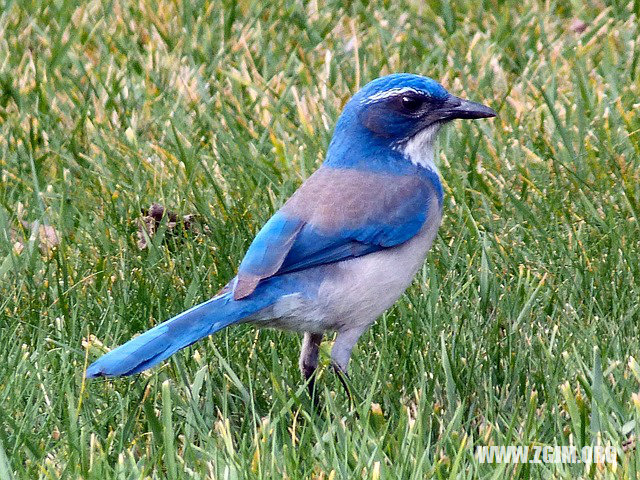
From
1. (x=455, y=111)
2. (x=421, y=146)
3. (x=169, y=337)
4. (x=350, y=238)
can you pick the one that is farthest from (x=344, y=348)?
(x=455, y=111)

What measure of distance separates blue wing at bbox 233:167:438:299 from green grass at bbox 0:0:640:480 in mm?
388

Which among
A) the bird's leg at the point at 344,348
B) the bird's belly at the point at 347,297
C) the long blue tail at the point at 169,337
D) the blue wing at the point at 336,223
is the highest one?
the blue wing at the point at 336,223

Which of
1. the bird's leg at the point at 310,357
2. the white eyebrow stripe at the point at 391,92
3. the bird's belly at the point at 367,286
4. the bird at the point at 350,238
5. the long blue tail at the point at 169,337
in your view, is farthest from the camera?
the white eyebrow stripe at the point at 391,92

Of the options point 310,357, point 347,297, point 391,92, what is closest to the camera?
point 347,297

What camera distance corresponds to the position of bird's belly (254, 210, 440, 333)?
4305 millimetres

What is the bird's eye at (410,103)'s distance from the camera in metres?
4.73

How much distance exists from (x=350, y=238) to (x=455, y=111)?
70cm

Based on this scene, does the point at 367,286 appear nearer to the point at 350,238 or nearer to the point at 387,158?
the point at 350,238

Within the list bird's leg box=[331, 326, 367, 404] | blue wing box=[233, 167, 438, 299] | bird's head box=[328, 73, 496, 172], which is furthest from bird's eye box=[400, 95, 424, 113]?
bird's leg box=[331, 326, 367, 404]

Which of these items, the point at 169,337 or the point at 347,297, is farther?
the point at 347,297

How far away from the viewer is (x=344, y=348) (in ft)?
14.4

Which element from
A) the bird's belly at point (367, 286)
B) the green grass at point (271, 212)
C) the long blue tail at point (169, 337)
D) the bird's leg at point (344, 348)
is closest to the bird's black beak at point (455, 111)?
the bird's belly at point (367, 286)

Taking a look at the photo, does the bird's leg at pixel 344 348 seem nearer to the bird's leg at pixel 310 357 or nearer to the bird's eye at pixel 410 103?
the bird's leg at pixel 310 357

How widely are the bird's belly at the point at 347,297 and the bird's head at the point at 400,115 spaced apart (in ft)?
1.55
